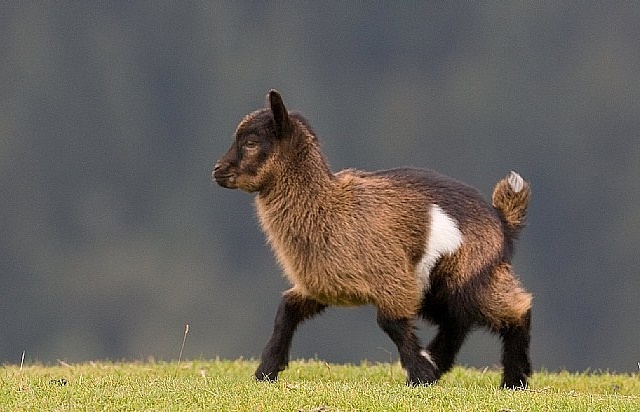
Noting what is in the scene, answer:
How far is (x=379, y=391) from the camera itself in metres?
8.59

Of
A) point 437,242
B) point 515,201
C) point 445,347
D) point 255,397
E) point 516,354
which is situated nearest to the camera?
point 255,397

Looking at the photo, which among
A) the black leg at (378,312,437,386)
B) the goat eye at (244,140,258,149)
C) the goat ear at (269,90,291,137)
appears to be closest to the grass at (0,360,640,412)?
the black leg at (378,312,437,386)

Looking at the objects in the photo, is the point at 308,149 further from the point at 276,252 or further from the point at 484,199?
the point at 484,199

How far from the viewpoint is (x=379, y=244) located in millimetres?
9414

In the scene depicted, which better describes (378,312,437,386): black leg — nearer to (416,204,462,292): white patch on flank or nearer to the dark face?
(416,204,462,292): white patch on flank

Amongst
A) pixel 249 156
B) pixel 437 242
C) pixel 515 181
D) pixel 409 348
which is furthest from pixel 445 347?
pixel 249 156

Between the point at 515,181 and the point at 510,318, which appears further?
the point at 515,181

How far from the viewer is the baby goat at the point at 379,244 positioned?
9.36 metres

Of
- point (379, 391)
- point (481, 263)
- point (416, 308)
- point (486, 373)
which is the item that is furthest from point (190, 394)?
point (486, 373)

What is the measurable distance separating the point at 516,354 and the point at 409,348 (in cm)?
103

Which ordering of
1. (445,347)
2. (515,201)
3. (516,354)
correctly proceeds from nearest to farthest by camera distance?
(516,354) < (445,347) < (515,201)

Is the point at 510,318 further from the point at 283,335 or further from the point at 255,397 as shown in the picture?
the point at 255,397

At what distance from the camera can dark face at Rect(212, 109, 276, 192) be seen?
9.44m

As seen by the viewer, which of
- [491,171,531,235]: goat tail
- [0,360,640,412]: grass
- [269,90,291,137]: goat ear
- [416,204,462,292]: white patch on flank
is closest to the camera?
[0,360,640,412]: grass
